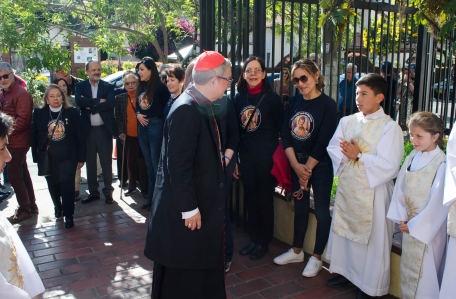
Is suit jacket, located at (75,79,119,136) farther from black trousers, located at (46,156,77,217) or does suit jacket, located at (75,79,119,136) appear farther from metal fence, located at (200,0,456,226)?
metal fence, located at (200,0,456,226)

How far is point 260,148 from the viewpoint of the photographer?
431cm

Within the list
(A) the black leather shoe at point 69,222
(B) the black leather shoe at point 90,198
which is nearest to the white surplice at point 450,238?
(A) the black leather shoe at point 69,222

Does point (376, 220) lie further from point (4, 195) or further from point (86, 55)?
point (86, 55)

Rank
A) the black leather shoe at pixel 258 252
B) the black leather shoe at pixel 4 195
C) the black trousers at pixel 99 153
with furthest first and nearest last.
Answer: the black leather shoe at pixel 4 195, the black trousers at pixel 99 153, the black leather shoe at pixel 258 252

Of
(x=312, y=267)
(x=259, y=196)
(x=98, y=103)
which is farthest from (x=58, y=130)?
(x=312, y=267)

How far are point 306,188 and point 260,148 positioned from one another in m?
0.56

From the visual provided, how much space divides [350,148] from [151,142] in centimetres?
286

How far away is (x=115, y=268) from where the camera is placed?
4301 millimetres

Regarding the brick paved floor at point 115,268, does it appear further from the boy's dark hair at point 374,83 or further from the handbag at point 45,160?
the boy's dark hair at point 374,83

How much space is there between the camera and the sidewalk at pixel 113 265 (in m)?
3.85

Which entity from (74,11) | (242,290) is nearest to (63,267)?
(242,290)

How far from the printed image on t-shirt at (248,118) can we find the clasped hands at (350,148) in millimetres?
937

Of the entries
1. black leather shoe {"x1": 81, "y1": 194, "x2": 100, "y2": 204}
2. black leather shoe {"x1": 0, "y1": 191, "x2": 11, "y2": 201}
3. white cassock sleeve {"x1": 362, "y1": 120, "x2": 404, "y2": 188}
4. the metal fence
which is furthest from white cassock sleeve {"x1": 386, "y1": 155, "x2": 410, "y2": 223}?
black leather shoe {"x1": 0, "y1": 191, "x2": 11, "y2": 201}

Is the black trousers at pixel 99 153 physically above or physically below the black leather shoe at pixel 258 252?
above
